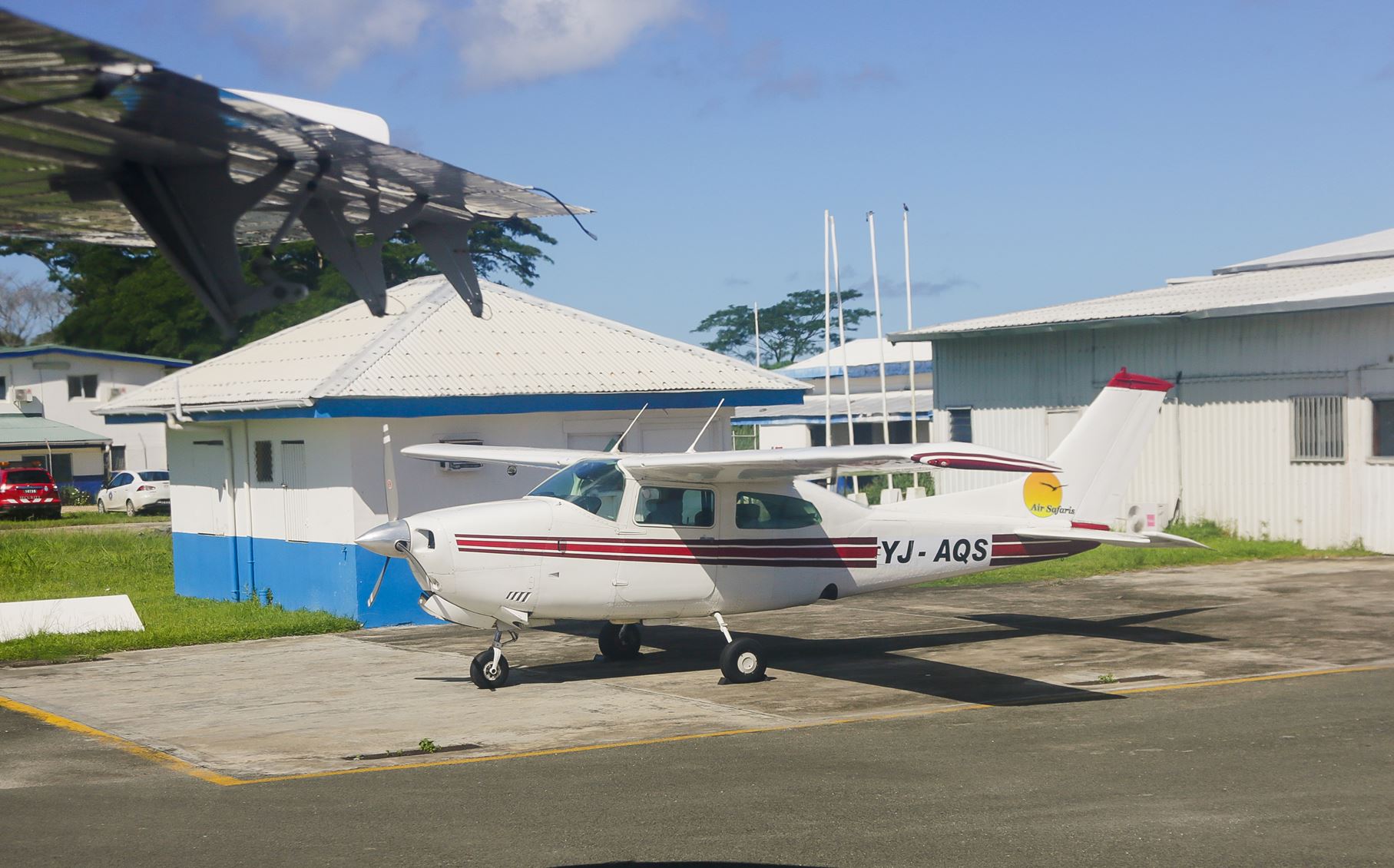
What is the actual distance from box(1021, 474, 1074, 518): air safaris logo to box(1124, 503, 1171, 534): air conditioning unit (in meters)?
9.35

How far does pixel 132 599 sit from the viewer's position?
20.8 m

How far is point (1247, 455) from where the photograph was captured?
23.2 m

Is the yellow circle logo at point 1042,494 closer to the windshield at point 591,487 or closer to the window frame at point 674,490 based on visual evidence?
the window frame at point 674,490

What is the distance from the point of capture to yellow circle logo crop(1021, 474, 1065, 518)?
14.7m

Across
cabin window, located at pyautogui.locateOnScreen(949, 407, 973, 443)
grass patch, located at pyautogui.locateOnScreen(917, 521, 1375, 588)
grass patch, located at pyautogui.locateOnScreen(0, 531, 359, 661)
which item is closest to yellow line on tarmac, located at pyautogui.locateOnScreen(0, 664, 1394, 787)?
grass patch, located at pyautogui.locateOnScreen(0, 531, 359, 661)

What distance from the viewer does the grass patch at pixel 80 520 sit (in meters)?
40.4

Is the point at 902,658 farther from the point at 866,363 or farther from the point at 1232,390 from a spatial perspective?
the point at 866,363

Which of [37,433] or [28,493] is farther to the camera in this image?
[37,433]

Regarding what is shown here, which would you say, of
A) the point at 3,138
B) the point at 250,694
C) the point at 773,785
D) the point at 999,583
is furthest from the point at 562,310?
the point at 3,138

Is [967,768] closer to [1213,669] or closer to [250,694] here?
[1213,669]

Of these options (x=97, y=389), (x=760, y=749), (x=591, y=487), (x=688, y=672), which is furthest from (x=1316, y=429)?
(x=97, y=389)

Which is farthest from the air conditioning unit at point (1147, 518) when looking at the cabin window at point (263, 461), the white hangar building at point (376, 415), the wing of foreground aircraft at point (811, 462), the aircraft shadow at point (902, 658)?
the cabin window at point (263, 461)

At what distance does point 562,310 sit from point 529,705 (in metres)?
9.68

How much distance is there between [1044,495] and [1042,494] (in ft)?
0.09
